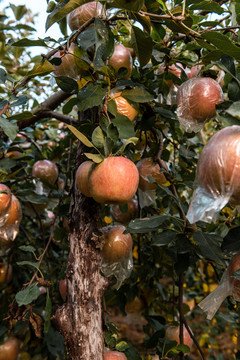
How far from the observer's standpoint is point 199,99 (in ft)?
2.75

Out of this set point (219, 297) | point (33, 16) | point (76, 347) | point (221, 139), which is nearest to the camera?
point (221, 139)

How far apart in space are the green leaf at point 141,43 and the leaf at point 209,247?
0.46m

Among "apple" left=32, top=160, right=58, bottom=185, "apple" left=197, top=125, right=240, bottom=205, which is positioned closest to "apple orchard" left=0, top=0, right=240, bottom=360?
"apple" left=197, top=125, right=240, bottom=205

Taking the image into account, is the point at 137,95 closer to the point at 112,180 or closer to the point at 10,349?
the point at 112,180

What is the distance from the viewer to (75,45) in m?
0.93

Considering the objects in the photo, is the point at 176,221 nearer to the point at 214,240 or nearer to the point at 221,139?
the point at 214,240

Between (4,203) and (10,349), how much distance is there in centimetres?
83

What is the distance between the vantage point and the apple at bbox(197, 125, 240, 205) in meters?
0.56

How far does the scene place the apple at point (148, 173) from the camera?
1115mm

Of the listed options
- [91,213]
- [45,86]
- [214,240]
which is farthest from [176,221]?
[45,86]

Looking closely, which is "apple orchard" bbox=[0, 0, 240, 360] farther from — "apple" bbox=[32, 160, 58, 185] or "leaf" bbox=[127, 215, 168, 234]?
"apple" bbox=[32, 160, 58, 185]

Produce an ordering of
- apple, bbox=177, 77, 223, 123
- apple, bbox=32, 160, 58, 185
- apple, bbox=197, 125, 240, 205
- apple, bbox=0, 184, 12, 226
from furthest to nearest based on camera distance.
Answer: apple, bbox=32, 160, 58, 185, apple, bbox=0, 184, 12, 226, apple, bbox=177, 77, 223, 123, apple, bbox=197, 125, 240, 205

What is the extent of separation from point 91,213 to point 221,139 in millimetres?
485

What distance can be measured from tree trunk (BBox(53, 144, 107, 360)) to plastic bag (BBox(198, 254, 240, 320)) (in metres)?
0.29
